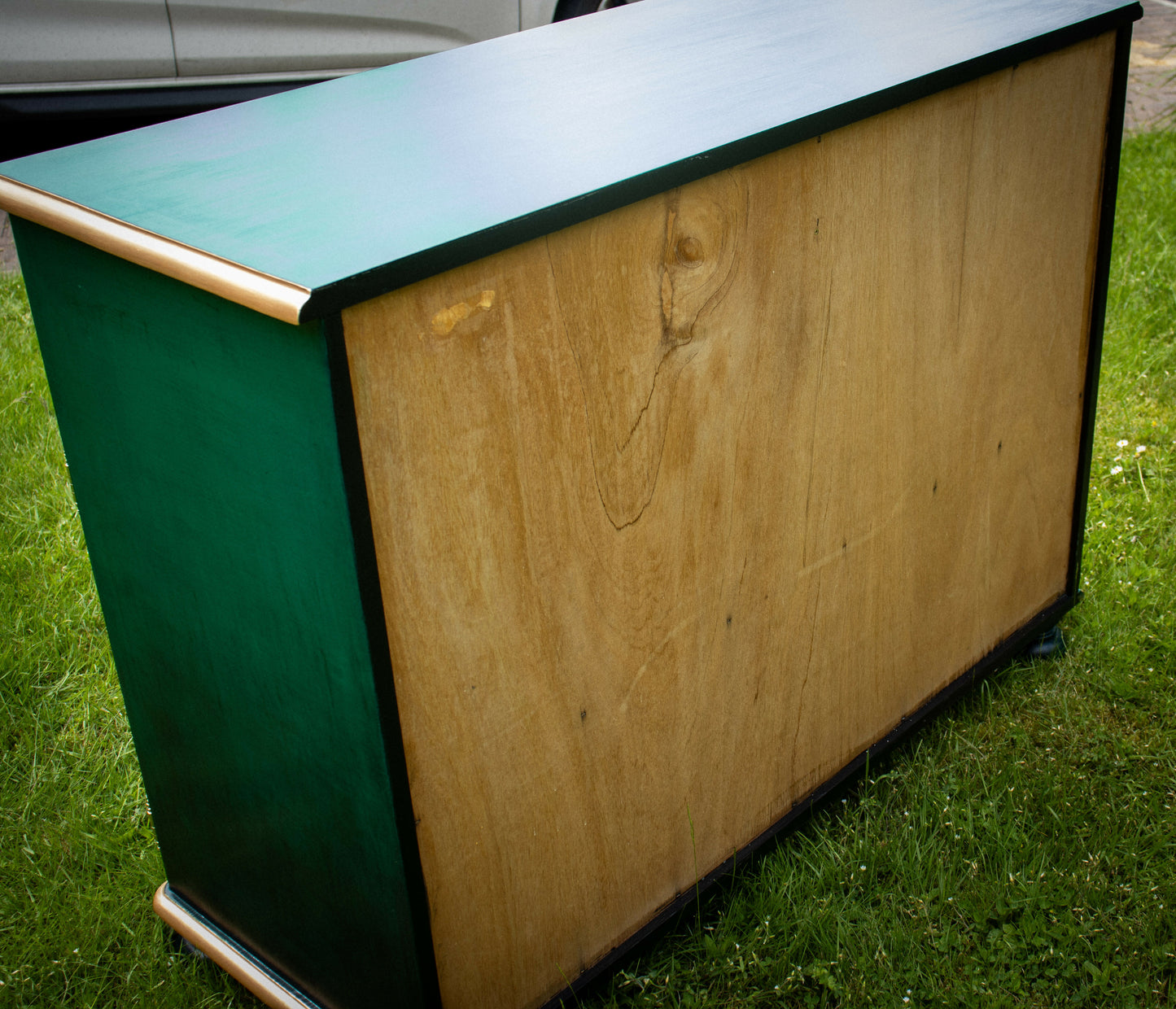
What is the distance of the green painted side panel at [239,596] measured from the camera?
1108mm

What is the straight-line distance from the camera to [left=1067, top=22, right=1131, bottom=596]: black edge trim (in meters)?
1.83

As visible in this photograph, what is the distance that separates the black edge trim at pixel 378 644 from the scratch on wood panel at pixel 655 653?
1.05 ft

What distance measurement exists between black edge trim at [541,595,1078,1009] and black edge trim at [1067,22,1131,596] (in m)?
0.15

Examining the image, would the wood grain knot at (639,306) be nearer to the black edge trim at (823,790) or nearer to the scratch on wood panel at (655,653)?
the scratch on wood panel at (655,653)

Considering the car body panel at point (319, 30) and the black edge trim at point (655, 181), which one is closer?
the black edge trim at point (655, 181)

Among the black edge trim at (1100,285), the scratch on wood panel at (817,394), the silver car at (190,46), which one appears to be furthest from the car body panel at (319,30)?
the scratch on wood panel at (817,394)

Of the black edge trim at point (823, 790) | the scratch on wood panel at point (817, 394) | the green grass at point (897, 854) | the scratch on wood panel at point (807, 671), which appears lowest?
the green grass at point (897, 854)

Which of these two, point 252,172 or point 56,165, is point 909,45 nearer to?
point 252,172

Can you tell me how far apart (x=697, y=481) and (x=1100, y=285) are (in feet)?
3.29

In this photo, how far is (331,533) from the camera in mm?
1090

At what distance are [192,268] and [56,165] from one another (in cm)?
40

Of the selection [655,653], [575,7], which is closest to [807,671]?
[655,653]

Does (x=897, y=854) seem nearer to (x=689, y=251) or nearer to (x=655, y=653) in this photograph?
(x=655, y=653)

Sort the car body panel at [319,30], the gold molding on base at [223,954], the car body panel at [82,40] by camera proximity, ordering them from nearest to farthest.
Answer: the gold molding on base at [223,954] → the car body panel at [82,40] → the car body panel at [319,30]
